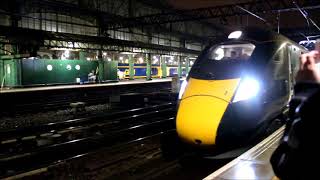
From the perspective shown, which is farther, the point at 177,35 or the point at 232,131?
the point at 177,35

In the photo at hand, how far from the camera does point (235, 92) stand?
7.04m

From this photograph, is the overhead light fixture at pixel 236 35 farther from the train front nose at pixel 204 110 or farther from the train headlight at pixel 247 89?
the train front nose at pixel 204 110

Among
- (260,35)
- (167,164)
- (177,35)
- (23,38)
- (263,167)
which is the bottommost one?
(167,164)

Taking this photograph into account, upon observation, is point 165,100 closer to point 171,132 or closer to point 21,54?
point 171,132

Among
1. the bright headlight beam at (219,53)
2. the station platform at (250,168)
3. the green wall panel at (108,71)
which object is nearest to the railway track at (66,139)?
the bright headlight beam at (219,53)

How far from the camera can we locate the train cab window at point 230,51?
26.8 ft

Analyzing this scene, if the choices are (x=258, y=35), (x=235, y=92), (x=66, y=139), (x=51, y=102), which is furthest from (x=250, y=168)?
(x=51, y=102)

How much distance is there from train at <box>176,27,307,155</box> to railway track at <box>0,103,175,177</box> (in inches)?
146

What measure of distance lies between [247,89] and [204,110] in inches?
43.5

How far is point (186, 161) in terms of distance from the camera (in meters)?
8.34

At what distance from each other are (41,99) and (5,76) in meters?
7.79

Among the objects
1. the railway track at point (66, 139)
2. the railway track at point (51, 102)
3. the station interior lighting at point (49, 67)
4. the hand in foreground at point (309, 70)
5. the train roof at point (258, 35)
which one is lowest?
the railway track at point (66, 139)

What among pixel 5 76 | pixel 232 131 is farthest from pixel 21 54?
pixel 232 131

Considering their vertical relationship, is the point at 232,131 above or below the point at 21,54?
below
